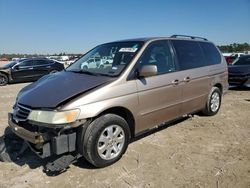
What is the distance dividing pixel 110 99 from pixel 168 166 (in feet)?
4.12

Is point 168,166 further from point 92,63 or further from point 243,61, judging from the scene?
point 243,61

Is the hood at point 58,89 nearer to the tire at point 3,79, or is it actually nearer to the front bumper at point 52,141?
the front bumper at point 52,141

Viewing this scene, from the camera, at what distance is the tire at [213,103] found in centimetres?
615

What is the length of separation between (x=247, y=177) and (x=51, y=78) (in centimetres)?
326

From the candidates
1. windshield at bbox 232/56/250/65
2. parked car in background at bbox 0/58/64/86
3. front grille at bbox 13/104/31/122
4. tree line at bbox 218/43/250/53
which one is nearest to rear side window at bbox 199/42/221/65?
front grille at bbox 13/104/31/122

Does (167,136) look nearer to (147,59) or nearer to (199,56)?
(147,59)

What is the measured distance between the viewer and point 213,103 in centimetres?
636

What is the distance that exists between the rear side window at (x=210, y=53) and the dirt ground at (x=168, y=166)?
1.61 meters

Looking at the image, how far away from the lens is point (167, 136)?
16.8ft

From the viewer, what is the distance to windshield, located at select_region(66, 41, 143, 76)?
431cm

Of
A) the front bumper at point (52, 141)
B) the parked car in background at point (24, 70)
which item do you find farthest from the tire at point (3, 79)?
the front bumper at point (52, 141)

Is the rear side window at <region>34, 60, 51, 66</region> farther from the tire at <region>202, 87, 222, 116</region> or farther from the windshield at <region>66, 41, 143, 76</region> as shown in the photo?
the tire at <region>202, 87, 222, 116</region>

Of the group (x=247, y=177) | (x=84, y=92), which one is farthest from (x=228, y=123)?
(x=84, y=92)

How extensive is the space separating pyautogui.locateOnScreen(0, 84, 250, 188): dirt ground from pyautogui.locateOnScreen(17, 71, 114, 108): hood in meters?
0.98
